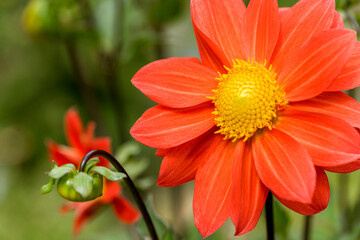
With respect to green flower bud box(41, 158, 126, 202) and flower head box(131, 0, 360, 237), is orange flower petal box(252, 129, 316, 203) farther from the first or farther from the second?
green flower bud box(41, 158, 126, 202)

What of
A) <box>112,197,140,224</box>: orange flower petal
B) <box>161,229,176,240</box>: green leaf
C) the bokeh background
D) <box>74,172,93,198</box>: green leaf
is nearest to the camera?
<box>74,172,93,198</box>: green leaf

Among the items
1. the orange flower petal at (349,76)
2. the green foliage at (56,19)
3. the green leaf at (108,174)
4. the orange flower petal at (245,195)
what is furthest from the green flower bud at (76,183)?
the green foliage at (56,19)

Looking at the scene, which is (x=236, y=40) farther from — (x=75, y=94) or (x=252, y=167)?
(x=75, y=94)

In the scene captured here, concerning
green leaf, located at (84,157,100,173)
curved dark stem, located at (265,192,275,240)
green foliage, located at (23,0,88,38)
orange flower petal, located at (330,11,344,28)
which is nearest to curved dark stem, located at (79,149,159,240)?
green leaf, located at (84,157,100,173)

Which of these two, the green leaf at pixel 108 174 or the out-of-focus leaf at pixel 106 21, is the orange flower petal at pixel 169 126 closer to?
the green leaf at pixel 108 174

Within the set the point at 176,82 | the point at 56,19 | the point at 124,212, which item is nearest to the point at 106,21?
the point at 56,19

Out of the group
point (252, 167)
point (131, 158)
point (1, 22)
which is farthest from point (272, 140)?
point (1, 22)
